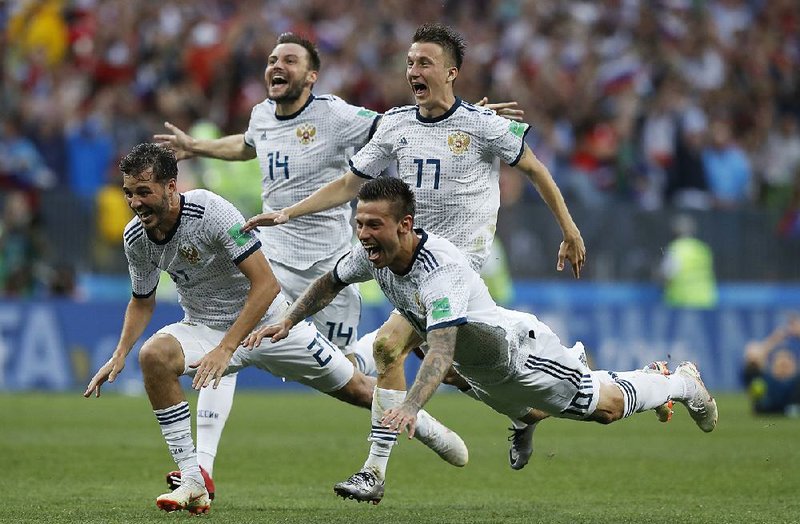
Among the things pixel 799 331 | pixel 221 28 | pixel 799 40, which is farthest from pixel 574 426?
pixel 799 40

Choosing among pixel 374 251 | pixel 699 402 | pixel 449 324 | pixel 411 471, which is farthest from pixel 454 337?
pixel 411 471

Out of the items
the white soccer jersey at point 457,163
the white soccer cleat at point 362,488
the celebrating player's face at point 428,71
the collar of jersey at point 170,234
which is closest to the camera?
the white soccer cleat at point 362,488

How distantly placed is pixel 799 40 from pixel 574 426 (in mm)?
12673

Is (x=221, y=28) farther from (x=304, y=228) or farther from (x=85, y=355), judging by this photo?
(x=304, y=228)

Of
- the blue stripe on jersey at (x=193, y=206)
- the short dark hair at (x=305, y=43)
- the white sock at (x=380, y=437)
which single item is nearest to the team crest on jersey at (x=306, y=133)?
the short dark hair at (x=305, y=43)

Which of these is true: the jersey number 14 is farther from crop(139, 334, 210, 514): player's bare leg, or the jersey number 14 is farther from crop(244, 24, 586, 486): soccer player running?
crop(139, 334, 210, 514): player's bare leg

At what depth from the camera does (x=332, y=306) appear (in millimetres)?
10156

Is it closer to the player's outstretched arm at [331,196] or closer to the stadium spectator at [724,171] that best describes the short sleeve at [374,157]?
the player's outstretched arm at [331,196]

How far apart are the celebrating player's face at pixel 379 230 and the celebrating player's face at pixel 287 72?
319cm

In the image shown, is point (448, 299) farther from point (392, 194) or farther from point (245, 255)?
point (245, 255)

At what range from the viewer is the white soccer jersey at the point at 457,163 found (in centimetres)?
878

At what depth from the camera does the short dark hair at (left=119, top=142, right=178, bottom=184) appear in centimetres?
775

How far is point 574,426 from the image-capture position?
50.5 feet

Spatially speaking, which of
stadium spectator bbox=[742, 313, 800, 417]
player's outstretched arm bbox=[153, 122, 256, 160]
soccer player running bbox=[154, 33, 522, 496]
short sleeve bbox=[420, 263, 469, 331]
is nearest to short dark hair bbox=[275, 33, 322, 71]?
soccer player running bbox=[154, 33, 522, 496]
